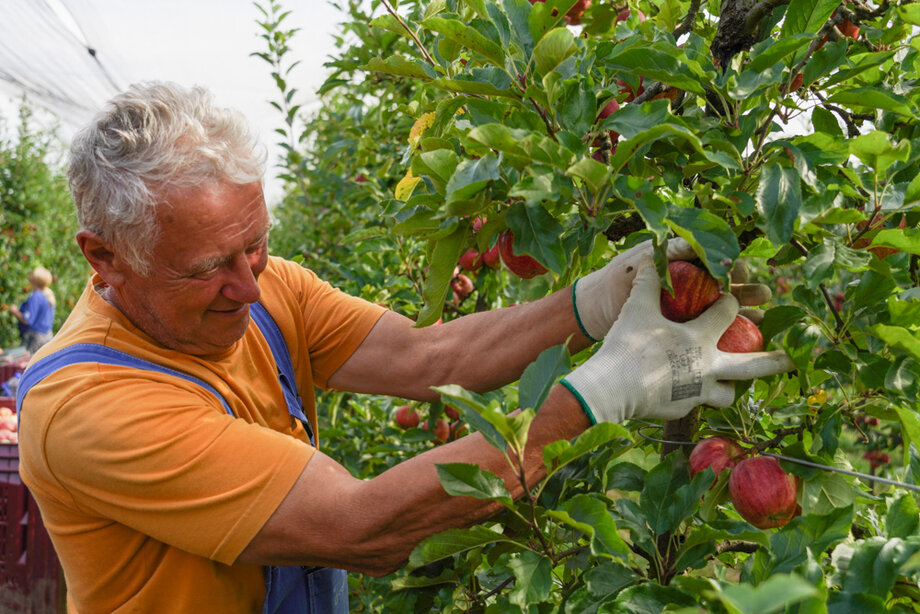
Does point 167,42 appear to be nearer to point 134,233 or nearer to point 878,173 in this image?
point 134,233

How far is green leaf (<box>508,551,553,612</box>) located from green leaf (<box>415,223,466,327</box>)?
1.30ft

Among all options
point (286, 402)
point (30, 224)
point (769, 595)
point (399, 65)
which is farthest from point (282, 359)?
point (30, 224)

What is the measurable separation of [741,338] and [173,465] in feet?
2.87

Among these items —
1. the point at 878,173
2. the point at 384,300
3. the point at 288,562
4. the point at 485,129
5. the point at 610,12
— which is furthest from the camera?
the point at 384,300

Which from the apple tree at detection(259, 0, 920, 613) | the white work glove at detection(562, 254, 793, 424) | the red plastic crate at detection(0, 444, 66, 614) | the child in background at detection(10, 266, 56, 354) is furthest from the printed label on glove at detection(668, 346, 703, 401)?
the child in background at detection(10, 266, 56, 354)

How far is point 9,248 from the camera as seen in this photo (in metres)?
9.43

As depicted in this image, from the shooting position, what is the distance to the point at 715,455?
114 cm

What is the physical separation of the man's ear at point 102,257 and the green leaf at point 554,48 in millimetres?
794

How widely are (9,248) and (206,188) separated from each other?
→ 31.5ft

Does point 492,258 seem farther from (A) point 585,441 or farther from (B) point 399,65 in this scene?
(A) point 585,441

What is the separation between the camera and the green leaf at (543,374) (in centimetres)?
90

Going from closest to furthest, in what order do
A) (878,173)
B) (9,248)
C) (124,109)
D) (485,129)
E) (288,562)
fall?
(485,129), (878,173), (288,562), (124,109), (9,248)

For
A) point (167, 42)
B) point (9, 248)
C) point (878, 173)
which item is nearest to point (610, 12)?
point (878, 173)

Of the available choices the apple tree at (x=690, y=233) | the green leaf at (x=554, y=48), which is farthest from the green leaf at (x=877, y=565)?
the green leaf at (x=554, y=48)
